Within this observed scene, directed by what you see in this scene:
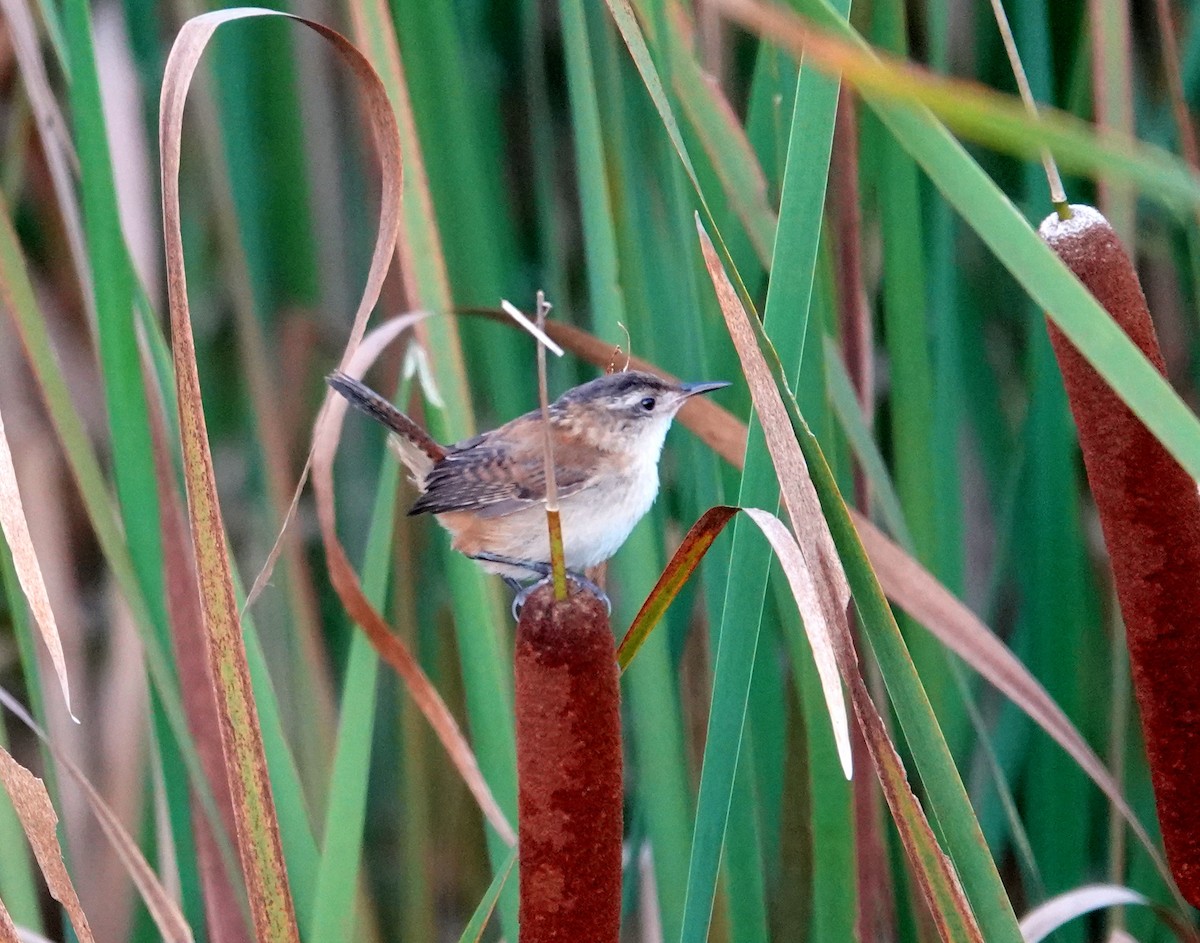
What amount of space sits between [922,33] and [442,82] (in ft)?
2.27

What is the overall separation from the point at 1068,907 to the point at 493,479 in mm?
860

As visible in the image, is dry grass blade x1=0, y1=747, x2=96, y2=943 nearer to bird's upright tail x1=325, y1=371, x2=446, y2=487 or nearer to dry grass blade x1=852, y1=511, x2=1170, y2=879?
bird's upright tail x1=325, y1=371, x2=446, y2=487

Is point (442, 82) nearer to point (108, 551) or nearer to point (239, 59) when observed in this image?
point (239, 59)

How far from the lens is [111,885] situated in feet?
5.51

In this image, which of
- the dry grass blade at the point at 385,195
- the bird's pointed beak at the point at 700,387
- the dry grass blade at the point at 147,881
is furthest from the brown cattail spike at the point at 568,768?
the bird's pointed beak at the point at 700,387

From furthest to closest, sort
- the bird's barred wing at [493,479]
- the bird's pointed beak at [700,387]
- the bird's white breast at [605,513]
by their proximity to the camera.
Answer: the bird's barred wing at [493,479] → the bird's white breast at [605,513] → the bird's pointed beak at [700,387]

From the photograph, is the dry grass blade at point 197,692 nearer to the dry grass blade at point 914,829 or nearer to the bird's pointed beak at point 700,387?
the bird's pointed beak at point 700,387

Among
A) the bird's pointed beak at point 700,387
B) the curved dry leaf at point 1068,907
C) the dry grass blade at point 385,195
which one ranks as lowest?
the curved dry leaf at point 1068,907

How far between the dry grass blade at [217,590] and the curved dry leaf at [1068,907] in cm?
65

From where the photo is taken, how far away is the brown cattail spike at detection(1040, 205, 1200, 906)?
85cm

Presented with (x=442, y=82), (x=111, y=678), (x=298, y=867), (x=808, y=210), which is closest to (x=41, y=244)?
(x=111, y=678)

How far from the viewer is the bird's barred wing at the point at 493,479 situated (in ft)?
5.29

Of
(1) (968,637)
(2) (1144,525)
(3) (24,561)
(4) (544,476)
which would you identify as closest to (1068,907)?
(1) (968,637)

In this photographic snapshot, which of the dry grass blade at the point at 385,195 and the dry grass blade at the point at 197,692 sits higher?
the dry grass blade at the point at 385,195
